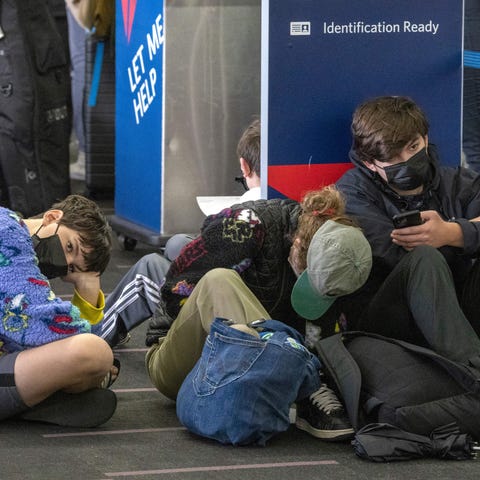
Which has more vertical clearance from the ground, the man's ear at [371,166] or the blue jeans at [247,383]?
the man's ear at [371,166]

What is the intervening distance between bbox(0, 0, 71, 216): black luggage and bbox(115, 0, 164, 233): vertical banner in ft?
1.48

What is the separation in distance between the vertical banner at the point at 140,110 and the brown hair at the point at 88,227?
6.18ft

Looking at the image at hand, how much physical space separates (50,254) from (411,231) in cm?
98

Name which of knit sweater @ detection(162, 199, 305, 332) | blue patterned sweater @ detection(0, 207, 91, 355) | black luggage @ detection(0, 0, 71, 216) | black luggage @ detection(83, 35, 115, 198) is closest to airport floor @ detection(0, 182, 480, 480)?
blue patterned sweater @ detection(0, 207, 91, 355)

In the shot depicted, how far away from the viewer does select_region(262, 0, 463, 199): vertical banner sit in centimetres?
372

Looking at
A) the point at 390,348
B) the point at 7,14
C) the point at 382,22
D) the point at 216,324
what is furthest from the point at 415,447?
the point at 7,14

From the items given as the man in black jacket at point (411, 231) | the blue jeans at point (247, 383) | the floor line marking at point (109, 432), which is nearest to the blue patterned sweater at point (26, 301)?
the floor line marking at point (109, 432)

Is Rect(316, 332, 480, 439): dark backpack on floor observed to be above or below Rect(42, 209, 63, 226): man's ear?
below

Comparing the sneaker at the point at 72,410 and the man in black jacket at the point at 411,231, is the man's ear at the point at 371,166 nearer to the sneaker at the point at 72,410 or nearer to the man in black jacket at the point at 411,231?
the man in black jacket at the point at 411,231

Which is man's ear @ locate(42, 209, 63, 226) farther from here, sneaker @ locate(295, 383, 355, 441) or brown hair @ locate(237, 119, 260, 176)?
brown hair @ locate(237, 119, 260, 176)

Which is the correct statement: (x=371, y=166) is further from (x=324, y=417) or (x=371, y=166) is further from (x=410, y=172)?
(x=324, y=417)

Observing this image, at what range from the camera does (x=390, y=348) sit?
126 inches

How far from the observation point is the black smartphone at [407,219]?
3.39 meters

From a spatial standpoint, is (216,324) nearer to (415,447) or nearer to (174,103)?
(415,447)
